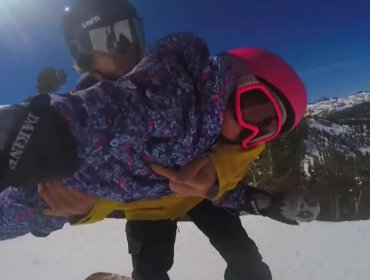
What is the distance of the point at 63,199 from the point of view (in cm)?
66

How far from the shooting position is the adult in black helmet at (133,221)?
2.87 ft

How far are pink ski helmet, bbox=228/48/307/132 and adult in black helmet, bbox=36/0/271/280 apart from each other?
182mm

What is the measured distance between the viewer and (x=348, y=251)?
1.82m

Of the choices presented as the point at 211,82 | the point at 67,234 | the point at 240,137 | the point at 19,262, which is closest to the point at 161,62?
the point at 211,82

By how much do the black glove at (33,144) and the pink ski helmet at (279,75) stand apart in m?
0.33

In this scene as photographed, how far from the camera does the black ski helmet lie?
2.89ft

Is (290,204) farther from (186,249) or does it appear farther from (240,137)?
(186,249)

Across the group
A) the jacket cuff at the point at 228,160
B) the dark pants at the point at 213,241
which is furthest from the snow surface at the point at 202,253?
the jacket cuff at the point at 228,160

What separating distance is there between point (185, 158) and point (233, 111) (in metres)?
0.11

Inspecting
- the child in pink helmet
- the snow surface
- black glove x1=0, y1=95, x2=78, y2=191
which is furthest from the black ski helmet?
the snow surface

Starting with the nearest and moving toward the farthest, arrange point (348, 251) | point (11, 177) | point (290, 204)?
1. point (11, 177)
2. point (290, 204)
3. point (348, 251)

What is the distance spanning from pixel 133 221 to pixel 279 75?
69cm

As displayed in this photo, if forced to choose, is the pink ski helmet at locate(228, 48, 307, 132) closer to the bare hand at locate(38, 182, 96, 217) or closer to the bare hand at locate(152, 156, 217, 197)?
the bare hand at locate(152, 156, 217, 197)

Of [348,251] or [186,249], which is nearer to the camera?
[348,251]
